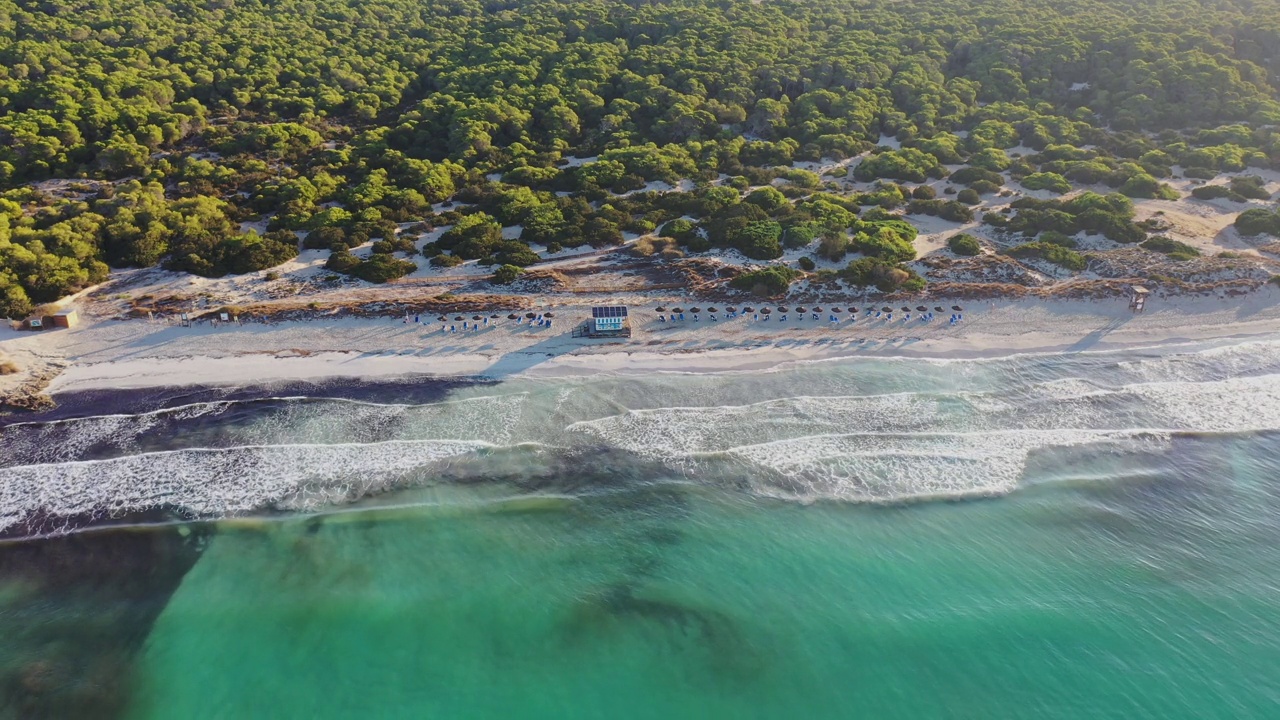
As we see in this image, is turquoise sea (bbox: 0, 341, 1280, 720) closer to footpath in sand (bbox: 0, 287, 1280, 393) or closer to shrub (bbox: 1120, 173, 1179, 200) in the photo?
footpath in sand (bbox: 0, 287, 1280, 393)

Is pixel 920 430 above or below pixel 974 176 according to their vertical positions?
below

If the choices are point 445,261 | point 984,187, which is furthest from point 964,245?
point 445,261

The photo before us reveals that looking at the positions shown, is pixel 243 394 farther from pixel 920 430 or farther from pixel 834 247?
pixel 834 247

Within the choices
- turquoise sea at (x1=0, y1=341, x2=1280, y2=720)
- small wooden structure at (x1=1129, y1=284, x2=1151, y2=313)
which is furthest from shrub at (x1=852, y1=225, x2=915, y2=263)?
small wooden structure at (x1=1129, y1=284, x2=1151, y2=313)

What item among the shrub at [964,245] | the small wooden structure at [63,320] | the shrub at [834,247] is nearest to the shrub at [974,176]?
the shrub at [964,245]

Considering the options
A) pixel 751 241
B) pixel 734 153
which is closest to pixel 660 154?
pixel 734 153

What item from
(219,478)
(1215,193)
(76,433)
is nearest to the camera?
(219,478)
